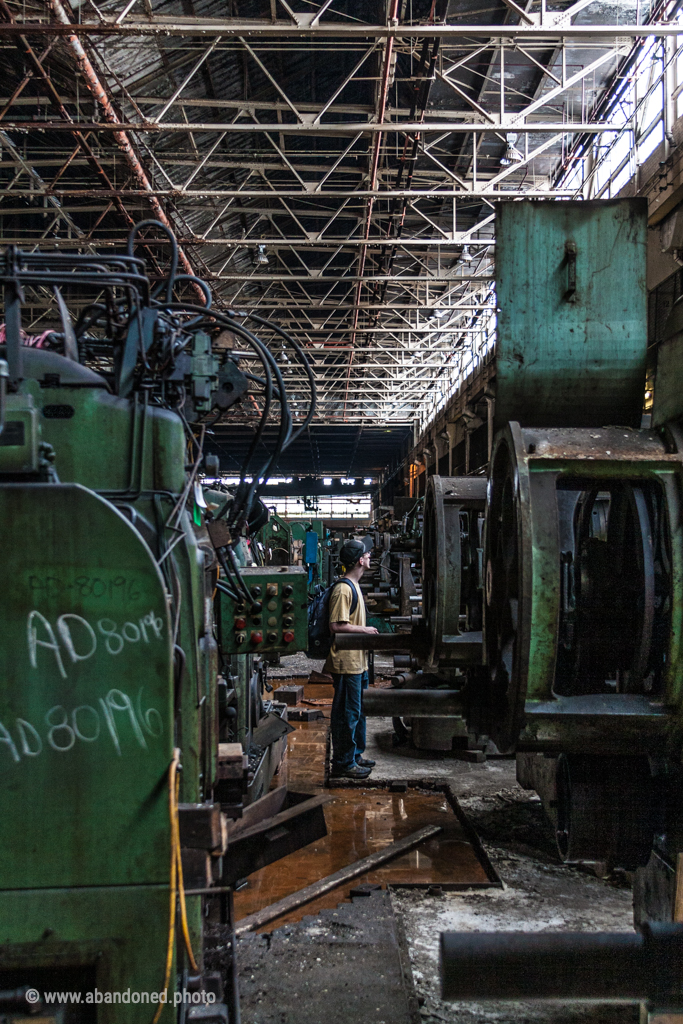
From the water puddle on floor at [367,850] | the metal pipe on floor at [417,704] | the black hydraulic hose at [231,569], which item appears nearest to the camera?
the metal pipe on floor at [417,704]

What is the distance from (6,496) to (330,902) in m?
3.24

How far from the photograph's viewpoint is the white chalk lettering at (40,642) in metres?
1.83

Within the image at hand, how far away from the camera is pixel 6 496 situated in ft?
5.99

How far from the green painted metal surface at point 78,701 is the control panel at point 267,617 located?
1814mm

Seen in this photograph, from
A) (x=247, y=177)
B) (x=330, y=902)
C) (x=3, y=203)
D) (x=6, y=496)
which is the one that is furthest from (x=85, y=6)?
(x=330, y=902)

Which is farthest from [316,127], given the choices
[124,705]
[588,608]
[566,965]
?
[566,965]

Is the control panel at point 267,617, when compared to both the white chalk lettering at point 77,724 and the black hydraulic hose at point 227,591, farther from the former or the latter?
the white chalk lettering at point 77,724

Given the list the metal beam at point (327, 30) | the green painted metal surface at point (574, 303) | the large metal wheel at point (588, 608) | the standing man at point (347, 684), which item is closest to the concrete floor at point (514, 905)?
the standing man at point (347, 684)

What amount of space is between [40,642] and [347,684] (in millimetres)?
4683

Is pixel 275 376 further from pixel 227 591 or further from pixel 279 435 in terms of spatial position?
pixel 227 591

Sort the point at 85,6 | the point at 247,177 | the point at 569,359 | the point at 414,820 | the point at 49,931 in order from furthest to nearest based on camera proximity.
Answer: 1. the point at 247,177
2. the point at 85,6
3. the point at 414,820
4. the point at 569,359
5. the point at 49,931

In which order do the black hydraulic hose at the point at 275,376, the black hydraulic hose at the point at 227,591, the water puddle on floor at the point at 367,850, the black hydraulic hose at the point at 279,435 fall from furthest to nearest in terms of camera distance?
the water puddle on floor at the point at 367,850 → the black hydraulic hose at the point at 227,591 → the black hydraulic hose at the point at 279,435 → the black hydraulic hose at the point at 275,376

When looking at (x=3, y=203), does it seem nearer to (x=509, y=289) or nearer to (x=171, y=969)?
(x=509, y=289)

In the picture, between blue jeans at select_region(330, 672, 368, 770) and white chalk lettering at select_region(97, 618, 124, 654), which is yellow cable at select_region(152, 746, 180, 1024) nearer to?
white chalk lettering at select_region(97, 618, 124, 654)
